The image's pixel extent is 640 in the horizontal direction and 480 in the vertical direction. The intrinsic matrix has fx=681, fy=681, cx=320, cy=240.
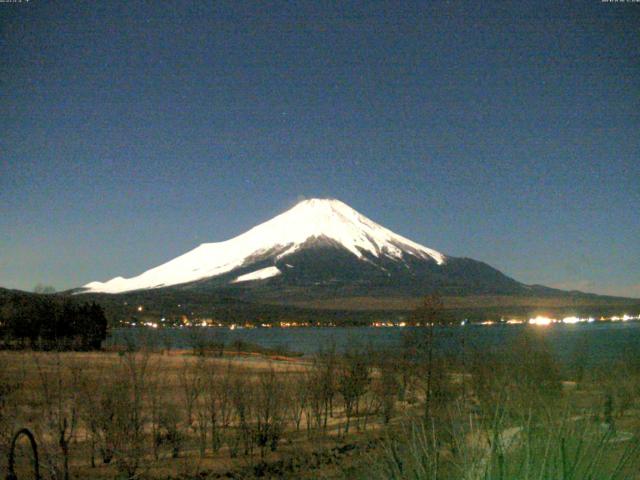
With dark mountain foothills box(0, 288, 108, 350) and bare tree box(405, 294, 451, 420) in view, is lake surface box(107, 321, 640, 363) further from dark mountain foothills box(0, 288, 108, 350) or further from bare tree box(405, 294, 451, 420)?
dark mountain foothills box(0, 288, 108, 350)

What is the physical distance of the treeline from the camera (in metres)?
52.8

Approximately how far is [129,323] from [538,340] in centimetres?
9898

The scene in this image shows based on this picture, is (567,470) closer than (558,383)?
Yes

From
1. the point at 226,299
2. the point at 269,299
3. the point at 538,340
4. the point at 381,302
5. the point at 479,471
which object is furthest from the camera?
the point at 269,299

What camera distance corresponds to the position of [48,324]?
55312mm

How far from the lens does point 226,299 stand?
160m

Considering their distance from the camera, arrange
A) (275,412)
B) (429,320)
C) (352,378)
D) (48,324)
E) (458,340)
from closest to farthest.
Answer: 1. (275,412)
2. (429,320)
3. (352,378)
4. (458,340)
5. (48,324)

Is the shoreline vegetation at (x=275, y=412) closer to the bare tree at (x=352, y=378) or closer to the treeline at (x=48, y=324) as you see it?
the bare tree at (x=352, y=378)

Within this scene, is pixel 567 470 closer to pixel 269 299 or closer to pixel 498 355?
pixel 498 355

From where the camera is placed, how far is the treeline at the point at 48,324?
52781 mm

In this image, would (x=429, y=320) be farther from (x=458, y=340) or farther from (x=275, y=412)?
(x=458, y=340)

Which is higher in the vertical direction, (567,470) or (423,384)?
(567,470)

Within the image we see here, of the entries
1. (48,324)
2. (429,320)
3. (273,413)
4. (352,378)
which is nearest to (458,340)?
(352,378)

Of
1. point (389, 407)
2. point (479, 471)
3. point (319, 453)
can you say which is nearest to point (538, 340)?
point (389, 407)
